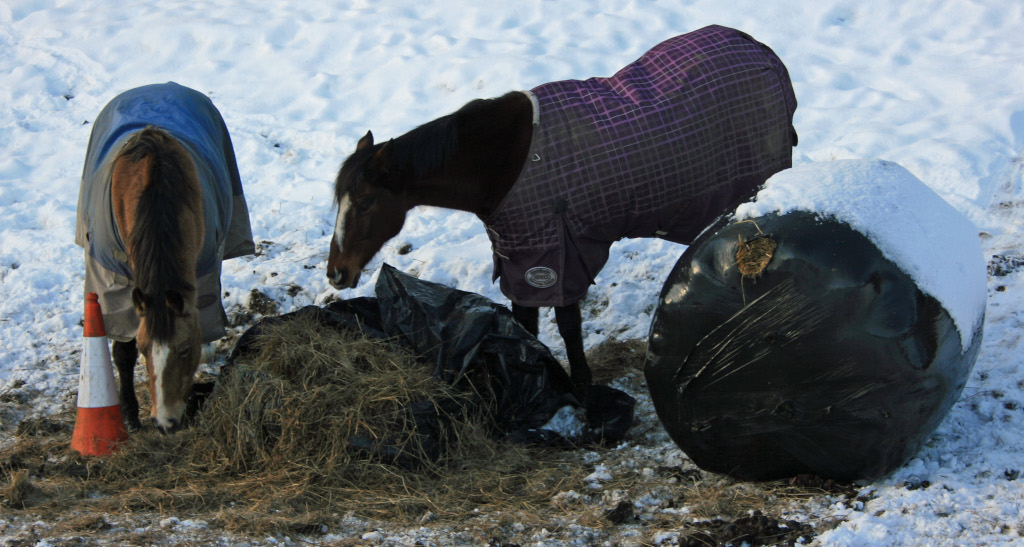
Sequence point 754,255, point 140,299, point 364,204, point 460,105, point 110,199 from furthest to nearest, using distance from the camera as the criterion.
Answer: point 460,105, point 364,204, point 110,199, point 140,299, point 754,255

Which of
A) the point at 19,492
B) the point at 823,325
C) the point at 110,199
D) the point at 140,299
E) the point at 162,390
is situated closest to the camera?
the point at 823,325

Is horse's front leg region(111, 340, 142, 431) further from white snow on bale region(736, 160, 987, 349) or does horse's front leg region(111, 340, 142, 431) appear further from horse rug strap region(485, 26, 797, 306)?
white snow on bale region(736, 160, 987, 349)

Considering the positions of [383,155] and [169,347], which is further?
[383,155]

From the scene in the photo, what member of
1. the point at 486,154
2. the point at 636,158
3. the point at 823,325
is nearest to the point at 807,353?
the point at 823,325

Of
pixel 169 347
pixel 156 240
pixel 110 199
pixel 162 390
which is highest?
pixel 110 199

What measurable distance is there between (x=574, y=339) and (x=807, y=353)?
1.48 metres

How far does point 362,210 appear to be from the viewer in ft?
13.2

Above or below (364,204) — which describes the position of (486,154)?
above

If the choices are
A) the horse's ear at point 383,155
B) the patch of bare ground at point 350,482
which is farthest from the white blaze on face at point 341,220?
the patch of bare ground at point 350,482

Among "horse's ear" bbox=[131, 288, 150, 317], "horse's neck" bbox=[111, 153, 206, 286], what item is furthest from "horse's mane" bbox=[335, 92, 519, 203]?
"horse's ear" bbox=[131, 288, 150, 317]

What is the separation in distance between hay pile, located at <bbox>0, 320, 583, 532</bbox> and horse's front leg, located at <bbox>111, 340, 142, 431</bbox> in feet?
1.08

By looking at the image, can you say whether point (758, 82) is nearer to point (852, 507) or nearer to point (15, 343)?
point (852, 507)

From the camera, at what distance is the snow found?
307 centimetres

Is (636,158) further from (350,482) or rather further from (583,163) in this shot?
(350,482)
